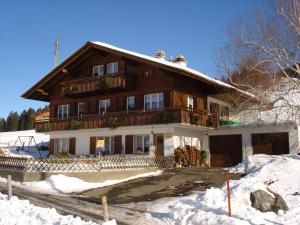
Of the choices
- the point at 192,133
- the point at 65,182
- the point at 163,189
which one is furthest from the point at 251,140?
the point at 65,182

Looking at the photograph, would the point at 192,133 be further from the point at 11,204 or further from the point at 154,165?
the point at 11,204

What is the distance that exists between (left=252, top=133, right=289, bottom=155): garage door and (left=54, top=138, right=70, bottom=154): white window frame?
16352 mm

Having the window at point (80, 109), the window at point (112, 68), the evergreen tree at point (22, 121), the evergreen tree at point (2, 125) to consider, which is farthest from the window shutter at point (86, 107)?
the evergreen tree at point (2, 125)

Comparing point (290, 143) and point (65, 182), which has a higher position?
point (290, 143)

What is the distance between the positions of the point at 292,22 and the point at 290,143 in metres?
9.91

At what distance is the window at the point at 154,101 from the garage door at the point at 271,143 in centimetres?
755

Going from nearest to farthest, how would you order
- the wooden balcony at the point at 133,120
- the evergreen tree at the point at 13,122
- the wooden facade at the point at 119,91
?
the wooden balcony at the point at 133,120 → the wooden facade at the point at 119,91 → the evergreen tree at the point at 13,122

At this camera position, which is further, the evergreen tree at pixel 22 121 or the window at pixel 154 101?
the evergreen tree at pixel 22 121

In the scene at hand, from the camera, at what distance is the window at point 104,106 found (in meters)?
33.1

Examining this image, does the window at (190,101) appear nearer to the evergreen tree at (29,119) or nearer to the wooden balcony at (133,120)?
the wooden balcony at (133,120)

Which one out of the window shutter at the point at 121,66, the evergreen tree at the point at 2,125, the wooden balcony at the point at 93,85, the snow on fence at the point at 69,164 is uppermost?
the evergreen tree at the point at 2,125

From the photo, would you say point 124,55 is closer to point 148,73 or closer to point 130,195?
point 148,73

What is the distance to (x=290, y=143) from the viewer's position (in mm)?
27422

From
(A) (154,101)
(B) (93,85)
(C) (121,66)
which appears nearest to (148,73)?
(A) (154,101)
